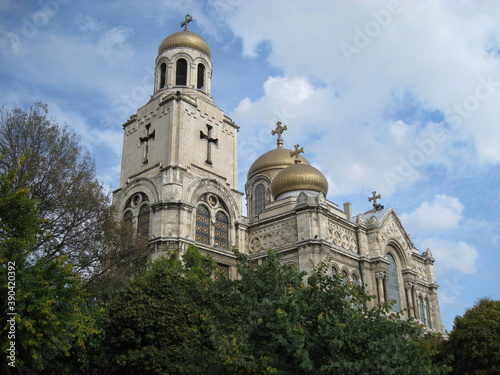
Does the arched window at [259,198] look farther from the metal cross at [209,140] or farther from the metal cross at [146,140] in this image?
the metal cross at [146,140]

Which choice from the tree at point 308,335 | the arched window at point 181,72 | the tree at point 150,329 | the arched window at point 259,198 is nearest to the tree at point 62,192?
the tree at point 150,329

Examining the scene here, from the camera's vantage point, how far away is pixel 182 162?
30234 millimetres

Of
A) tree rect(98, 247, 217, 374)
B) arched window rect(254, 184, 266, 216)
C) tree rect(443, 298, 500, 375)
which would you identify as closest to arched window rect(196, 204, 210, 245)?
arched window rect(254, 184, 266, 216)

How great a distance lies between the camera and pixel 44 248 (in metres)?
18.8

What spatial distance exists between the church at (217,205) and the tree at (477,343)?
7097 mm

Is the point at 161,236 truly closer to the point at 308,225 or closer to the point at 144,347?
the point at 308,225

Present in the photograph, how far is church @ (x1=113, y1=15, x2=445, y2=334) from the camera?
94.4ft

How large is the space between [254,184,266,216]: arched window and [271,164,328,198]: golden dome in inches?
315

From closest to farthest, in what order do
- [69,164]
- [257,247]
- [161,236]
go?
1. [69,164]
2. [161,236]
3. [257,247]

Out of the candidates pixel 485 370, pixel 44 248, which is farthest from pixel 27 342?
pixel 485 370

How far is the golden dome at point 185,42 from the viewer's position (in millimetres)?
35625

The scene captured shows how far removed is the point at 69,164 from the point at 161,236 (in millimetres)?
7676

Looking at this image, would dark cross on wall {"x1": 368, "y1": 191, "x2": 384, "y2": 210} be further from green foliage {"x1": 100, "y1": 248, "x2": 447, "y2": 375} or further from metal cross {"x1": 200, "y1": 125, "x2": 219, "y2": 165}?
green foliage {"x1": 100, "y1": 248, "x2": 447, "y2": 375}

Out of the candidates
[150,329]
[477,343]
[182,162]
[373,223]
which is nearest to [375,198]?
[373,223]
